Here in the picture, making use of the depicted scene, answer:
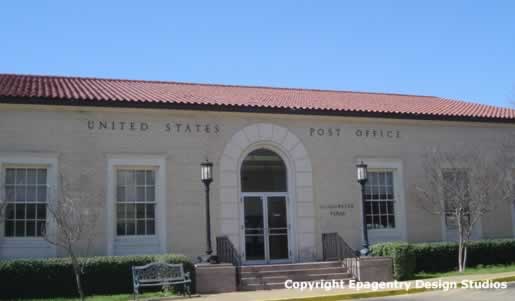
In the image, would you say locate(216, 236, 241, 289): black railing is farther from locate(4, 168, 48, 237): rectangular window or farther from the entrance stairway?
locate(4, 168, 48, 237): rectangular window

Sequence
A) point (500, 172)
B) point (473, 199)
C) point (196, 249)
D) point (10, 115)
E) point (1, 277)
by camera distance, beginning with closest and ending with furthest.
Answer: point (1, 277), point (10, 115), point (196, 249), point (473, 199), point (500, 172)

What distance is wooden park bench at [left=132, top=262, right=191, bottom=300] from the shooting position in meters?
15.1

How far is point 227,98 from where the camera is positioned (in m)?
19.9

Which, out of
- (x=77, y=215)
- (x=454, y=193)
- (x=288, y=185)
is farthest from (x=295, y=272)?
(x=77, y=215)

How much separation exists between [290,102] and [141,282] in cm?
849

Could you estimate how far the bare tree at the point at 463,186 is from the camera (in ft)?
63.4

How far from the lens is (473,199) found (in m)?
19.3

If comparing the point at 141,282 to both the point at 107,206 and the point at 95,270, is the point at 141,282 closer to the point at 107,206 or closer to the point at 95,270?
the point at 95,270

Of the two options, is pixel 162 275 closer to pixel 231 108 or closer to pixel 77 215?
pixel 77 215

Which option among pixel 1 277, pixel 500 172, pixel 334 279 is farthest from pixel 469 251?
pixel 1 277

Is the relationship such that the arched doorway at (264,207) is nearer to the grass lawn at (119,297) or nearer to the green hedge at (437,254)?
the green hedge at (437,254)

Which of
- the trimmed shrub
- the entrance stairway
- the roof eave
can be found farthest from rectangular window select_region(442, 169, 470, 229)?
the entrance stairway

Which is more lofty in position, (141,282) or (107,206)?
(107,206)

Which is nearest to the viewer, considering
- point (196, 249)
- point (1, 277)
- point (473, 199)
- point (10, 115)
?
point (1, 277)
